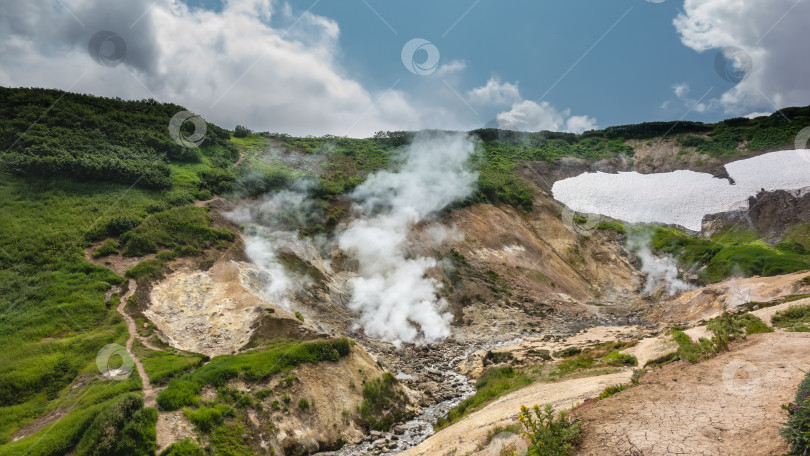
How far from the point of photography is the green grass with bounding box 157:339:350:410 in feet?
56.3

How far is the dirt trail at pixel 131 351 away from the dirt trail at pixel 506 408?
11.5 m

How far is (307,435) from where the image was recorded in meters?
18.9

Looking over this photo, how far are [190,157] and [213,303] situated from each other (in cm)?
3187

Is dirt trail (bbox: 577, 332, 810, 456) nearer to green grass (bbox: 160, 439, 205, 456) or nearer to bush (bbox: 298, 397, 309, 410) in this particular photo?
bush (bbox: 298, 397, 309, 410)

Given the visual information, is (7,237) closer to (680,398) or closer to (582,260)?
(680,398)

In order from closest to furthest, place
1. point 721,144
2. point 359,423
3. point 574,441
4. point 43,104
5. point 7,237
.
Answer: point 574,441, point 359,423, point 7,237, point 43,104, point 721,144

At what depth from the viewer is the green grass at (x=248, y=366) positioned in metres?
17.2

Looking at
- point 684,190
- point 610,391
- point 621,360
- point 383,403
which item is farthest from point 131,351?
point 684,190

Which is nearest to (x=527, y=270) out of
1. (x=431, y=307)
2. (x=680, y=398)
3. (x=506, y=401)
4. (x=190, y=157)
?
(x=431, y=307)

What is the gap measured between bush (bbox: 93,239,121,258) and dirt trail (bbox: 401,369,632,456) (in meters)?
27.2

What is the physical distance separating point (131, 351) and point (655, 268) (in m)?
59.8

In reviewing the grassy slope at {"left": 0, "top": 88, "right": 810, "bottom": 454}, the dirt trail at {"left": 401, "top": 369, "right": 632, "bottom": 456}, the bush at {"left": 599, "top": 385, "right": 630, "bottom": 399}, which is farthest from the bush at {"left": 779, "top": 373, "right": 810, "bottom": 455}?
the grassy slope at {"left": 0, "top": 88, "right": 810, "bottom": 454}

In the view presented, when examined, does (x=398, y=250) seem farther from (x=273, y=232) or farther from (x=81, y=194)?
(x=81, y=194)

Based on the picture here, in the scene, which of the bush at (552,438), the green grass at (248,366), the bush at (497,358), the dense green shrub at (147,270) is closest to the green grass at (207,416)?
the green grass at (248,366)
